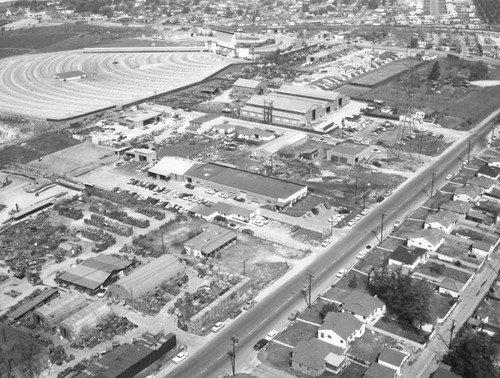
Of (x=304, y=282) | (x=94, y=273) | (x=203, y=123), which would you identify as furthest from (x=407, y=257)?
(x=203, y=123)

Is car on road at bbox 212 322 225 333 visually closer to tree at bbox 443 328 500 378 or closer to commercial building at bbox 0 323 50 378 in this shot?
commercial building at bbox 0 323 50 378

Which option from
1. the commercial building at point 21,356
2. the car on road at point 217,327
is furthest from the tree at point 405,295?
the commercial building at point 21,356

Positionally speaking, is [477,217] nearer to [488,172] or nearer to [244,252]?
[488,172]

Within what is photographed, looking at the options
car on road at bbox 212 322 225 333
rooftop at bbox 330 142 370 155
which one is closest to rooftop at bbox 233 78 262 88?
rooftop at bbox 330 142 370 155

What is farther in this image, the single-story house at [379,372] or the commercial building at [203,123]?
the commercial building at [203,123]

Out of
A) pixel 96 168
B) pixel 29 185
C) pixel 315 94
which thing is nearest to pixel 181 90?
pixel 315 94

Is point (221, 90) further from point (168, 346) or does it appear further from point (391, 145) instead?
point (168, 346)

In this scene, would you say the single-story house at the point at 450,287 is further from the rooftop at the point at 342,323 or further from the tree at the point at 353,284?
the rooftop at the point at 342,323
